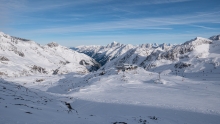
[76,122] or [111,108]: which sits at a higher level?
[76,122]

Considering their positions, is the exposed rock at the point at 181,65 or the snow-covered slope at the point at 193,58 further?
the exposed rock at the point at 181,65

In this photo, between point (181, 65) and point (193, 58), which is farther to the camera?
point (193, 58)

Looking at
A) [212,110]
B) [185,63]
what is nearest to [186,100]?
[212,110]

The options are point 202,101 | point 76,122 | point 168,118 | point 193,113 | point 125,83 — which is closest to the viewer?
point 76,122

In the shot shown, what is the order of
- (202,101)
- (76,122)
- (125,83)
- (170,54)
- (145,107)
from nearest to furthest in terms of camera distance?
1. (76,122)
2. (145,107)
3. (202,101)
4. (125,83)
5. (170,54)

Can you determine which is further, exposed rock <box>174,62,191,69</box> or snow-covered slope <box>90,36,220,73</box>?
exposed rock <box>174,62,191,69</box>

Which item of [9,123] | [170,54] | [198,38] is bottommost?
[9,123]

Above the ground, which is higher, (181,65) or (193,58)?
(193,58)

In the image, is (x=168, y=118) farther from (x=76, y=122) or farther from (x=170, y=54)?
(x=170, y=54)

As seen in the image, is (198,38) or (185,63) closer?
(185,63)
